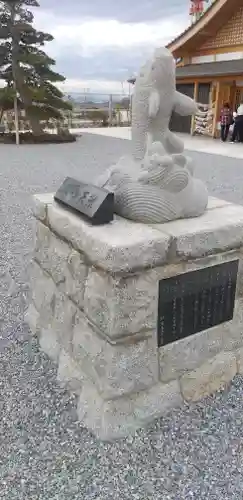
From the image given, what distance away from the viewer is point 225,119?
38.3ft

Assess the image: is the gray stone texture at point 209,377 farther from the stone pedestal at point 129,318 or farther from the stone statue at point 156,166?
the stone statue at point 156,166

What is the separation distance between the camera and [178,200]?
6.00ft

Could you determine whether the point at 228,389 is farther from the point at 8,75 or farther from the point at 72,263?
the point at 8,75

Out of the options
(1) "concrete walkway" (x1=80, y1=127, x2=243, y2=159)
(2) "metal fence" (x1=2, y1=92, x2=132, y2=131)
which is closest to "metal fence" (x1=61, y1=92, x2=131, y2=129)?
(2) "metal fence" (x1=2, y1=92, x2=132, y2=131)

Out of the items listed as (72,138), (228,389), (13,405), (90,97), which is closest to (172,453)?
(228,389)

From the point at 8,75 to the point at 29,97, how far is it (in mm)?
851

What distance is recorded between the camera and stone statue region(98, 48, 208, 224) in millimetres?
1769

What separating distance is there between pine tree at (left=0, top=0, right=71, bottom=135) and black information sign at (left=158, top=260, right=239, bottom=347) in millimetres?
9634

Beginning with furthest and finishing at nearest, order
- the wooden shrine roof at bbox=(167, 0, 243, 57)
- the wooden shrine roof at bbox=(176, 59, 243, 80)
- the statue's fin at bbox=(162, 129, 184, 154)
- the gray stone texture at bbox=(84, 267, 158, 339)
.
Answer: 1. the wooden shrine roof at bbox=(167, 0, 243, 57)
2. the wooden shrine roof at bbox=(176, 59, 243, 80)
3. the statue's fin at bbox=(162, 129, 184, 154)
4. the gray stone texture at bbox=(84, 267, 158, 339)

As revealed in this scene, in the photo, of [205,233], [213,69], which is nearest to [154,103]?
[205,233]

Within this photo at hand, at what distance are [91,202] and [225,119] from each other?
10.9m

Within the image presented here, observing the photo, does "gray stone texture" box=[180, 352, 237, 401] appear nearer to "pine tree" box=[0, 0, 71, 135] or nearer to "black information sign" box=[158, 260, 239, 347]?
"black information sign" box=[158, 260, 239, 347]

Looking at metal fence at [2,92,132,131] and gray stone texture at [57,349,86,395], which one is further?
metal fence at [2,92,132,131]

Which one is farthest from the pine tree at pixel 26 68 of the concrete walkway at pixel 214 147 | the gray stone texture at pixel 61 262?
the gray stone texture at pixel 61 262
